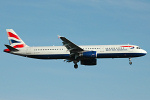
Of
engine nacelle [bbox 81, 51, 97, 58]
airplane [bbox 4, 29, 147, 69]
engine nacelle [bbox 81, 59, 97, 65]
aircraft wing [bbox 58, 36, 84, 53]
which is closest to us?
aircraft wing [bbox 58, 36, 84, 53]

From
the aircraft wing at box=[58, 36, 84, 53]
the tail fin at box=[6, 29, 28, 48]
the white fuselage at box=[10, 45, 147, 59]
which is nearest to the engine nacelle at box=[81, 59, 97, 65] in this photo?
the white fuselage at box=[10, 45, 147, 59]

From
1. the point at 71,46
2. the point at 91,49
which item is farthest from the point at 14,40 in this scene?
the point at 91,49

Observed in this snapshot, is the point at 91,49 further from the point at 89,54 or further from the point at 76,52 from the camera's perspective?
the point at 76,52

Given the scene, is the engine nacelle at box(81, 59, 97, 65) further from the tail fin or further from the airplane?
the tail fin

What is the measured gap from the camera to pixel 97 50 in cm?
7488

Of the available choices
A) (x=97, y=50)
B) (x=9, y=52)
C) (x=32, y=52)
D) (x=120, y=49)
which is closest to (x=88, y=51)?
(x=97, y=50)

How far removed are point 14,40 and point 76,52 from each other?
55.5 feet

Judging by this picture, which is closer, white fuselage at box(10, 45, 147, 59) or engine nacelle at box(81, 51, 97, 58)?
engine nacelle at box(81, 51, 97, 58)

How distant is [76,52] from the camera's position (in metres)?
74.6

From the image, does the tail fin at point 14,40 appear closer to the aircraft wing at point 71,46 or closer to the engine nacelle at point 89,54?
the aircraft wing at point 71,46

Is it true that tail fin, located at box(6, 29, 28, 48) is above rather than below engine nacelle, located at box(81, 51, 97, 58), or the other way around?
above

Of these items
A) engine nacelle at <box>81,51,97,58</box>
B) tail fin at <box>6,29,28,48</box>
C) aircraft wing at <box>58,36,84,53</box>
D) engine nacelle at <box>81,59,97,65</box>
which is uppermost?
tail fin at <box>6,29,28,48</box>

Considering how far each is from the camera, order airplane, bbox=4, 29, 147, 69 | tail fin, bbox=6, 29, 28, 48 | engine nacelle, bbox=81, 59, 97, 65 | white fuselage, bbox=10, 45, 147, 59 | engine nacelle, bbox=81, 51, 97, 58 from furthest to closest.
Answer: tail fin, bbox=6, 29, 28, 48, engine nacelle, bbox=81, 59, 97, 65, white fuselage, bbox=10, 45, 147, 59, airplane, bbox=4, 29, 147, 69, engine nacelle, bbox=81, 51, 97, 58

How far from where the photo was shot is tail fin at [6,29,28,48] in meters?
80.1
